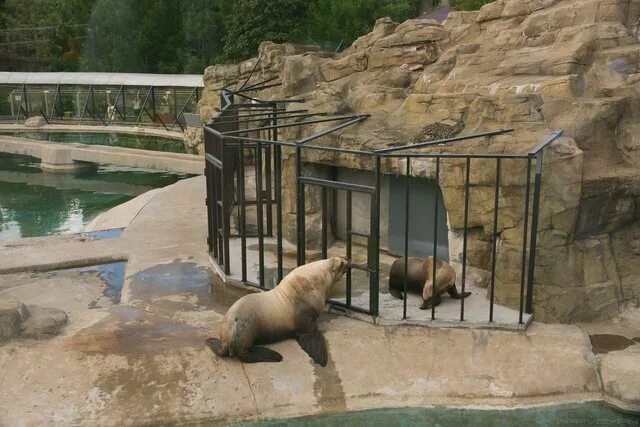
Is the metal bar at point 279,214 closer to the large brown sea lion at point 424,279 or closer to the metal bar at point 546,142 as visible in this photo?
the large brown sea lion at point 424,279

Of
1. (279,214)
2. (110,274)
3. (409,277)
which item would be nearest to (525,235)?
(409,277)

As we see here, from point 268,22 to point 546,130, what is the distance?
24078mm

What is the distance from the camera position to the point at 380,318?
715cm

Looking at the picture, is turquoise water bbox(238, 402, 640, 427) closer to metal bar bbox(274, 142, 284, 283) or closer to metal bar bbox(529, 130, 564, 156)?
metal bar bbox(274, 142, 284, 283)

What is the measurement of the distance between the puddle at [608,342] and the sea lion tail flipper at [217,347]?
367cm

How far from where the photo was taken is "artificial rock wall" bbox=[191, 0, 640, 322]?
7176 mm

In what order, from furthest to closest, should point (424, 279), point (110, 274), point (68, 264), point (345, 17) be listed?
point (345, 17) → point (68, 264) → point (110, 274) → point (424, 279)

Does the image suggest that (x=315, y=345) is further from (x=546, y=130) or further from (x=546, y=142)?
(x=546, y=130)

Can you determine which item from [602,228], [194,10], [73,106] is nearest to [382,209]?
[602,228]

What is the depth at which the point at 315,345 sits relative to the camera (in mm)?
6621

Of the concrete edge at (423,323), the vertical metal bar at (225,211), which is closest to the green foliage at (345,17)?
the vertical metal bar at (225,211)

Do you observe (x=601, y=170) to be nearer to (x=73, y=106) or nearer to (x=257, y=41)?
(x=257, y=41)

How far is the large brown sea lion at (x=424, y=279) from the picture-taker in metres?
7.37

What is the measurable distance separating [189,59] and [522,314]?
3454 centimetres
